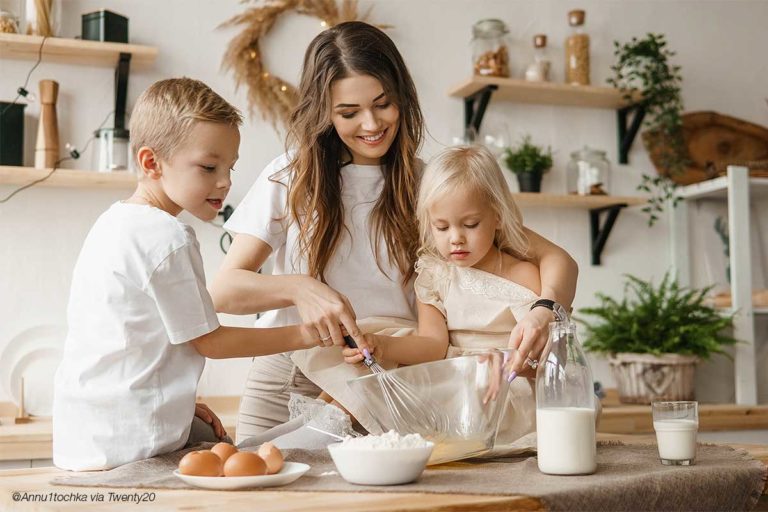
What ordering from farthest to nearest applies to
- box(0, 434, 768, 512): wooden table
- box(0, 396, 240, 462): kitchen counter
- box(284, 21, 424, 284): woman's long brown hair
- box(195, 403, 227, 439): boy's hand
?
box(0, 396, 240, 462): kitchen counter < box(284, 21, 424, 284): woman's long brown hair < box(195, 403, 227, 439): boy's hand < box(0, 434, 768, 512): wooden table

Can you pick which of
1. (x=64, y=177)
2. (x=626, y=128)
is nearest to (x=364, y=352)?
(x=64, y=177)

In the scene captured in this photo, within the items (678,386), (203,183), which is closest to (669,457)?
(203,183)

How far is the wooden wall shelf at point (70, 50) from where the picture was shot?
106 inches

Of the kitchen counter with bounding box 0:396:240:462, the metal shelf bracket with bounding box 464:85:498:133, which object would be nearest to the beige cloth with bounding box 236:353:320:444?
the kitchen counter with bounding box 0:396:240:462

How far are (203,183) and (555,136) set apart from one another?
2.30 meters

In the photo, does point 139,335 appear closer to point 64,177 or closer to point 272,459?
point 272,459

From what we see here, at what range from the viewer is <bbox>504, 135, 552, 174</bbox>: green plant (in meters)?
3.18

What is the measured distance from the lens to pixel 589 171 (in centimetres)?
329

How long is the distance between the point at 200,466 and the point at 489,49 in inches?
96.3

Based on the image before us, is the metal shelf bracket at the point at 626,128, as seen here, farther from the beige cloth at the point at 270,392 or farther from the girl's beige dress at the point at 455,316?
the beige cloth at the point at 270,392

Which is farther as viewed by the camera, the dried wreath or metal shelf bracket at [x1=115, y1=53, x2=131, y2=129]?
the dried wreath

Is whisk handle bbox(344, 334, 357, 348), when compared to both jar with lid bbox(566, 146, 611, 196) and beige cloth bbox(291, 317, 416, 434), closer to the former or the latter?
beige cloth bbox(291, 317, 416, 434)

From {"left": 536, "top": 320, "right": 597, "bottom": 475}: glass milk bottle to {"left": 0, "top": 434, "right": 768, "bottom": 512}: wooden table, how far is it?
0.55ft

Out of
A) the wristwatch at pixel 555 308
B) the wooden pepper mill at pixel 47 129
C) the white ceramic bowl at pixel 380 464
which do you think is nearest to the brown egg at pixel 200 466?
the white ceramic bowl at pixel 380 464
